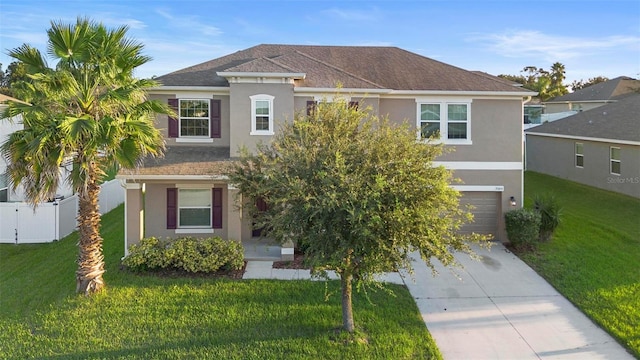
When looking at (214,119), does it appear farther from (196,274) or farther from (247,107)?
(196,274)

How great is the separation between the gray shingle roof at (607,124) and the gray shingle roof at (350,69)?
33.5 feet

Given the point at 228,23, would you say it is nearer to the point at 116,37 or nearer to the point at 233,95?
the point at 233,95

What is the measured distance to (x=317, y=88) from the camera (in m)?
15.4

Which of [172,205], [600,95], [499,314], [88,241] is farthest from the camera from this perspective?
[600,95]

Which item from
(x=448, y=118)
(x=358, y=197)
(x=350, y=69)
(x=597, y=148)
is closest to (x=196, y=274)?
(x=358, y=197)

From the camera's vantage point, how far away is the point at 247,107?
49.7 feet

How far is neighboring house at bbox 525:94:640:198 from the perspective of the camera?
2230cm

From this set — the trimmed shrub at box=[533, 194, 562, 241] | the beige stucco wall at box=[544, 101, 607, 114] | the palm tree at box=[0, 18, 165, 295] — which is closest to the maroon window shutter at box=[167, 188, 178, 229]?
the palm tree at box=[0, 18, 165, 295]

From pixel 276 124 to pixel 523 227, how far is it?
878 centimetres

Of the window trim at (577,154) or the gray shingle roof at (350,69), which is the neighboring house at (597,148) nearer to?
the window trim at (577,154)

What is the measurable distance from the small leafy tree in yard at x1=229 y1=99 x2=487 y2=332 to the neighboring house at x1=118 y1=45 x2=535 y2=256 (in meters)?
6.36

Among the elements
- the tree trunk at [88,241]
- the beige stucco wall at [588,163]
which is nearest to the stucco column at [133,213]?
the tree trunk at [88,241]

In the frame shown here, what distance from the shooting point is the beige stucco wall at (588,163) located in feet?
72.6

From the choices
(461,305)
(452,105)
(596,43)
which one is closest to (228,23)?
(452,105)
